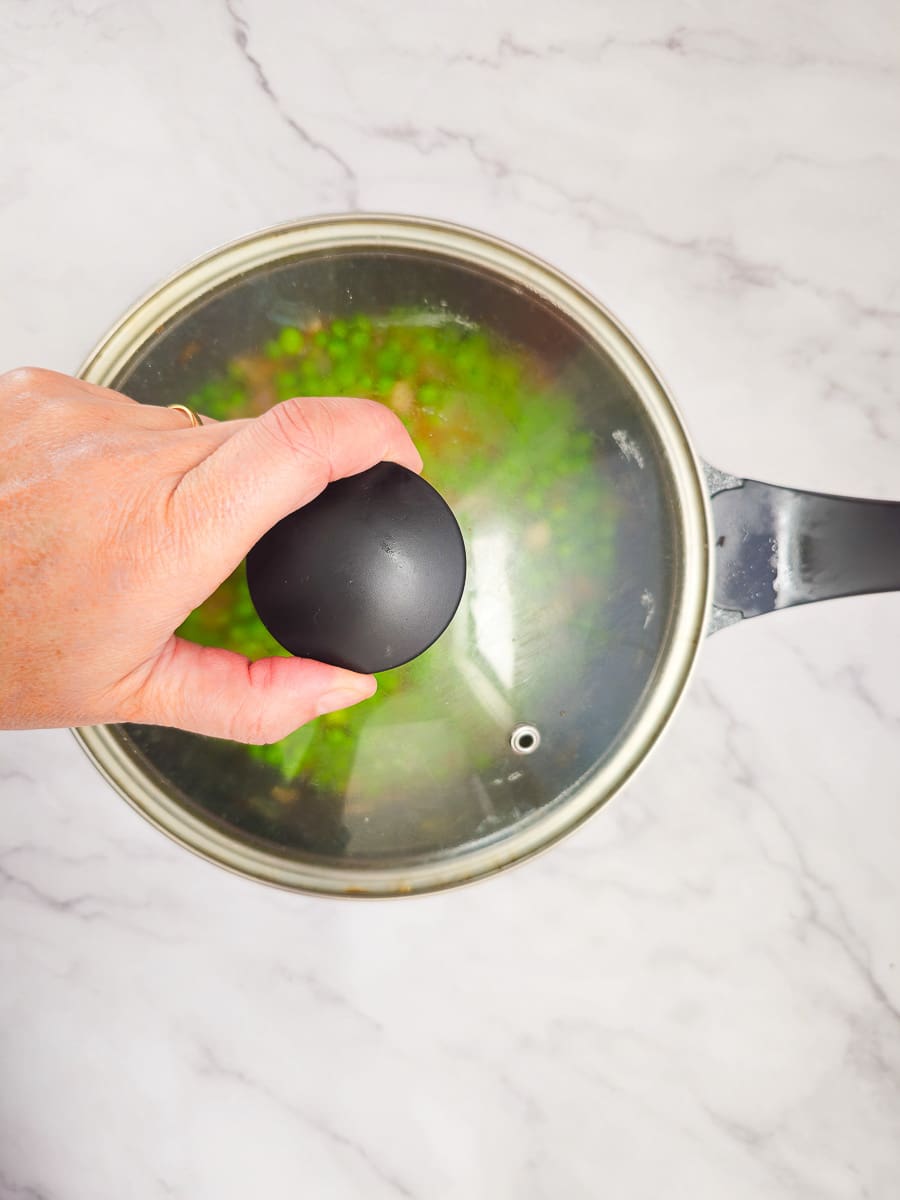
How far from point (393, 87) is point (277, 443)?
2.09 feet

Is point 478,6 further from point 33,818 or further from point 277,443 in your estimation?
point 33,818

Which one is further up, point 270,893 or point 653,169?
point 653,169

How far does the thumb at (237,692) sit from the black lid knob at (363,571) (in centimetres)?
2

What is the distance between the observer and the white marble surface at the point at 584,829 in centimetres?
94

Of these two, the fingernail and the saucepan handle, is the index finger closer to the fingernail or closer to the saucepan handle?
the fingernail

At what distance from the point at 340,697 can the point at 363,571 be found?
0.30ft

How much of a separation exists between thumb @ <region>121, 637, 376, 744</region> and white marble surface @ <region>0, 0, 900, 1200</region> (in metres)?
0.43

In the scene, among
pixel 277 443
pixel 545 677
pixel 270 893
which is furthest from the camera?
pixel 270 893

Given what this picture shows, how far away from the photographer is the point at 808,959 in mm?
967

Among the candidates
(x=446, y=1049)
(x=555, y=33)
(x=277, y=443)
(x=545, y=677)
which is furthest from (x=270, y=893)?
(x=555, y=33)

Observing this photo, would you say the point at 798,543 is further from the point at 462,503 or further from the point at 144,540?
the point at 144,540

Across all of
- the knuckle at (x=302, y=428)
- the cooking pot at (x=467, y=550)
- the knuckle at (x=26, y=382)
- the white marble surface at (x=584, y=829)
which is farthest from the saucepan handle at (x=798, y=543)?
the knuckle at (x=26, y=382)

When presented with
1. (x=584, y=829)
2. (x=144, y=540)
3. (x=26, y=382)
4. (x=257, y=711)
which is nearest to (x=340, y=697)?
(x=257, y=711)

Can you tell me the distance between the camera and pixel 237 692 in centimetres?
57
